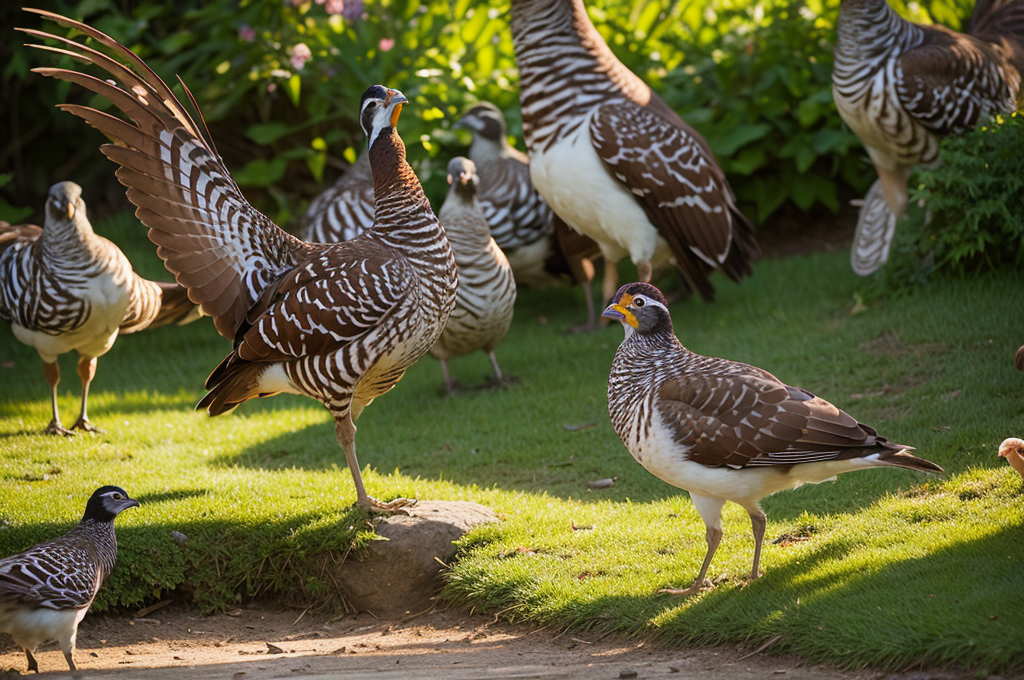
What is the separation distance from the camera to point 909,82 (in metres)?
7.61

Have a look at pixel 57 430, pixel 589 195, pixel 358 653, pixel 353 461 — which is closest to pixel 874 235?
pixel 589 195

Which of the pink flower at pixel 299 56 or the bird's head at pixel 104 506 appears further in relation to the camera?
the pink flower at pixel 299 56

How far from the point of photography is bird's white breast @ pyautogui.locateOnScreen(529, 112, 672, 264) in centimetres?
772

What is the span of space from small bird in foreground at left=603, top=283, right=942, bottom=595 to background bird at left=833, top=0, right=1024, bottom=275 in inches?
162

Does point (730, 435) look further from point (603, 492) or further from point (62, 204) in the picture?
point (62, 204)

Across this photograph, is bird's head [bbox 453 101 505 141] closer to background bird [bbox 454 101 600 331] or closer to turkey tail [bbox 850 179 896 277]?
background bird [bbox 454 101 600 331]

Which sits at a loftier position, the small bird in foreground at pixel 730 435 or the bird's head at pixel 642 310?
the bird's head at pixel 642 310

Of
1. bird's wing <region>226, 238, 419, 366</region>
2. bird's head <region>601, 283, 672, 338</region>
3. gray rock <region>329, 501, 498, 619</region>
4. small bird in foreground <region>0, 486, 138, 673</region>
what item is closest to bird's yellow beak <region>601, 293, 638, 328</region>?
bird's head <region>601, 283, 672, 338</region>

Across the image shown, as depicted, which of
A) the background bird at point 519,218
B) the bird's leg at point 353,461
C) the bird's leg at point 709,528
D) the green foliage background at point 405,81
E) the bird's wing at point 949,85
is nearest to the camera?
the bird's leg at point 709,528

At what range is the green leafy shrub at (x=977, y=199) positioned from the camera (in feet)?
23.7

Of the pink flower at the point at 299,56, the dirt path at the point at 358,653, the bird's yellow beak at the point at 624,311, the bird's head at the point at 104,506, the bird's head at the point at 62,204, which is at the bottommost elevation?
the dirt path at the point at 358,653

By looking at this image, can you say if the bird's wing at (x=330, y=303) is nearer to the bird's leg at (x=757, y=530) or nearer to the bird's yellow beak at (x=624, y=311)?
the bird's yellow beak at (x=624, y=311)

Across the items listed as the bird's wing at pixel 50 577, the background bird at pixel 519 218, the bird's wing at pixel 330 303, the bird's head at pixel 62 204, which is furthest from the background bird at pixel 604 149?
the bird's wing at pixel 50 577

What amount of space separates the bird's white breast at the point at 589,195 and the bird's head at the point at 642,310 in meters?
3.01
